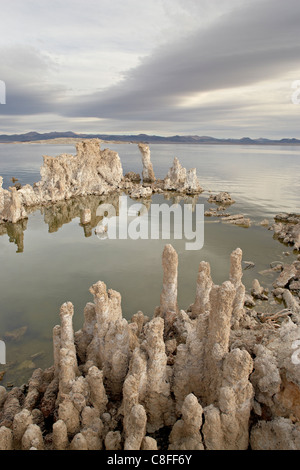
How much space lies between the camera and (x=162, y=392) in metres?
9.43

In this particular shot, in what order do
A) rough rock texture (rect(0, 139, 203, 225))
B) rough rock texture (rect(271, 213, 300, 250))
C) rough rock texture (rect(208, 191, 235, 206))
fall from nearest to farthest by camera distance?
1. rough rock texture (rect(271, 213, 300, 250))
2. rough rock texture (rect(0, 139, 203, 225))
3. rough rock texture (rect(208, 191, 235, 206))

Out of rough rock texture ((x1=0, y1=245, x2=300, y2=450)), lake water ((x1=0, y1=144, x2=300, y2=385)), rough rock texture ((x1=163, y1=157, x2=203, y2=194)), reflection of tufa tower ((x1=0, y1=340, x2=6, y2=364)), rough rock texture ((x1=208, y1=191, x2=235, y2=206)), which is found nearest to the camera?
rough rock texture ((x1=0, y1=245, x2=300, y2=450))

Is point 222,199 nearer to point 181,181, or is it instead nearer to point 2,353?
→ point 181,181

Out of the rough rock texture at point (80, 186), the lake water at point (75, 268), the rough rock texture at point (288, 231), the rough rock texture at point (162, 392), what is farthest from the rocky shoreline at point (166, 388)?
the rough rock texture at point (80, 186)

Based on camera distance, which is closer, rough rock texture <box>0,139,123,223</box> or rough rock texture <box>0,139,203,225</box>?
rough rock texture <box>0,139,203,225</box>

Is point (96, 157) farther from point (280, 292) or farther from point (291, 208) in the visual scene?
point (280, 292)

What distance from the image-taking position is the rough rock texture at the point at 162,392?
25.3ft

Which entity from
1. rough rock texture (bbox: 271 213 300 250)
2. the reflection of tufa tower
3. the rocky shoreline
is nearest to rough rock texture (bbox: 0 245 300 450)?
the rocky shoreline

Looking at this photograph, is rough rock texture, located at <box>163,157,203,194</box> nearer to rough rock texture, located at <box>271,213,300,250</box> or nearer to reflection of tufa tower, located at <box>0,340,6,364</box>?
rough rock texture, located at <box>271,213,300,250</box>

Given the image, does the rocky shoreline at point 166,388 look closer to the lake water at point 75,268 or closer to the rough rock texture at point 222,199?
the lake water at point 75,268

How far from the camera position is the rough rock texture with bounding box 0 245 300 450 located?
7.72 m

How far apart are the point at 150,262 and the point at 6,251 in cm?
1476

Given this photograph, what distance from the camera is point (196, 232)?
35188 mm

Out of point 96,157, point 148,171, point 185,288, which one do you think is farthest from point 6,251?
point 148,171
